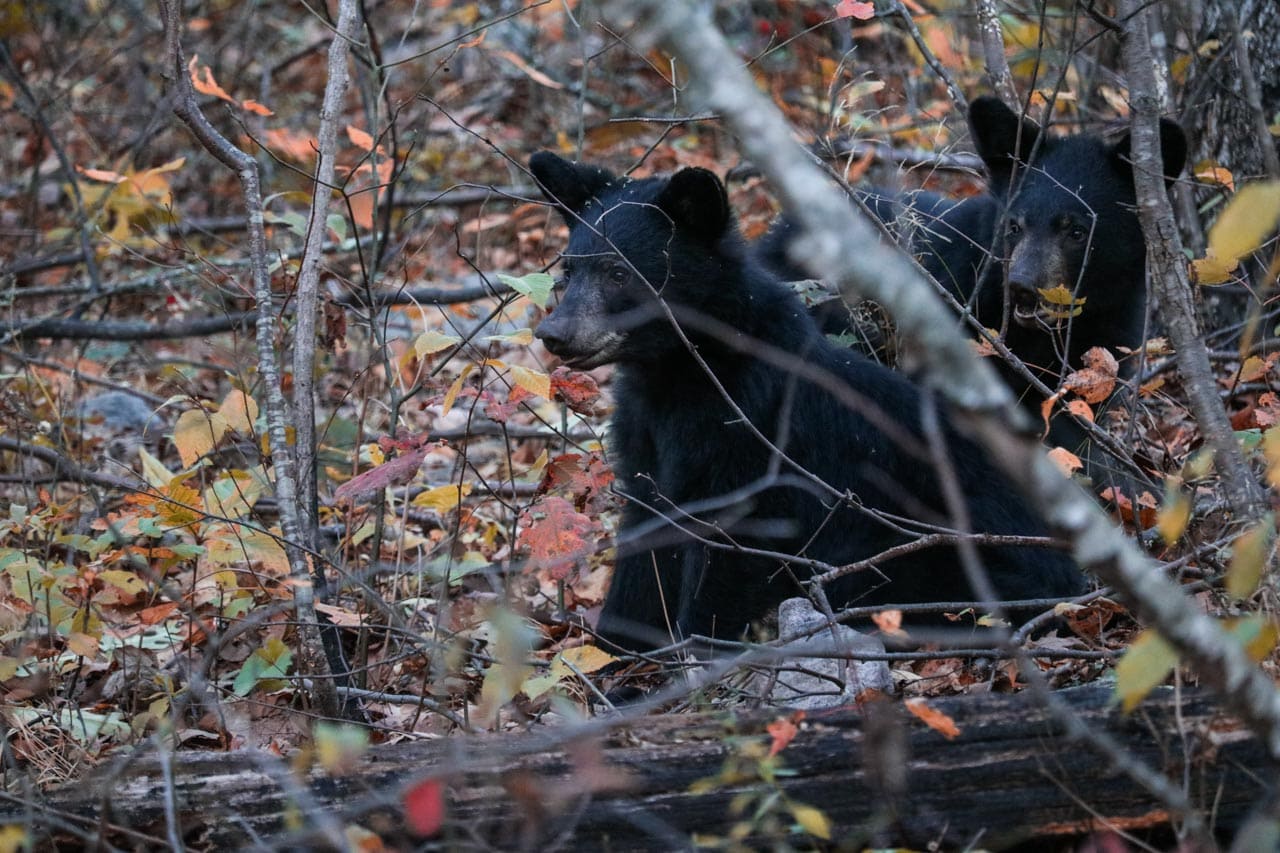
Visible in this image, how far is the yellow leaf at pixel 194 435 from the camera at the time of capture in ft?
13.5

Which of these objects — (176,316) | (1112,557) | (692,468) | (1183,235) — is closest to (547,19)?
(176,316)

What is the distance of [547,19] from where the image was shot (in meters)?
10.4

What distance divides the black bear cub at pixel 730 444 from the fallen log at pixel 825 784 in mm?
1765

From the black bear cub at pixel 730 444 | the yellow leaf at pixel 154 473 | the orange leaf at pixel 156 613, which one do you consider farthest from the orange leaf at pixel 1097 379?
the yellow leaf at pixel 154 473

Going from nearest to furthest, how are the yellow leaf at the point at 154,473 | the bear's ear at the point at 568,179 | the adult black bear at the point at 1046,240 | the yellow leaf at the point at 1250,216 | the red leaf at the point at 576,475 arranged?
the yellow leaf at the point at 1250,216 < the red leaf at the point at 576,475 < the yellow leaf at the point at 154,473 < the bear's ear at the point at 568,179 < the adult black bear at the point at 1046,240

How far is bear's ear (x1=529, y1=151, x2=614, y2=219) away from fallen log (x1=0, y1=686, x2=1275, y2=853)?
281cm

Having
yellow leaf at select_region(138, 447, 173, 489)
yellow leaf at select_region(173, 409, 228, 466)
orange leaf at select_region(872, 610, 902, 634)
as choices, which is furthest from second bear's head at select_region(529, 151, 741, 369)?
orange leaf at select_region(872, 610, 902, 634)

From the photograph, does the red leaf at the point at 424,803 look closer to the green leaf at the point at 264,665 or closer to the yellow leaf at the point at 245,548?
the yellow leaf at the point at 245,548

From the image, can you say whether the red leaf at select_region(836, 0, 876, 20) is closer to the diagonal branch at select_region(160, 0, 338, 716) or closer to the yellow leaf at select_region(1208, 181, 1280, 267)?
the diagonal branch at select_region(160, 0, 338, 716)

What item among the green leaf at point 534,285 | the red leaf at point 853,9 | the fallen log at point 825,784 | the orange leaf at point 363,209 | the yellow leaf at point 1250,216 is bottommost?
the fallen log at point 825,784

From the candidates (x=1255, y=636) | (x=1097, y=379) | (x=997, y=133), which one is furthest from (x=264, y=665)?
(x=997, y=133)

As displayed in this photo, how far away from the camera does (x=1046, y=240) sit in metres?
5.32

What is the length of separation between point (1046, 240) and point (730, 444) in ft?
5.86

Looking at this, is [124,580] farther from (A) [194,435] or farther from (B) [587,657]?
(B) [587,657]
